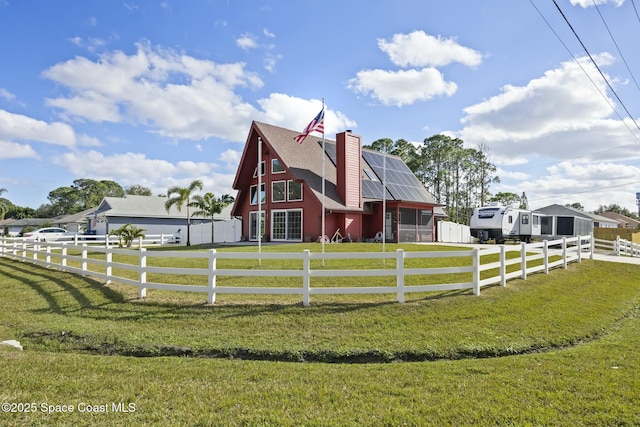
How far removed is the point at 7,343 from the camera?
630 centimetres

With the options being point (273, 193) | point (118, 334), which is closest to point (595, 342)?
point (118, 334)

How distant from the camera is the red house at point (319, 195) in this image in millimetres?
23203

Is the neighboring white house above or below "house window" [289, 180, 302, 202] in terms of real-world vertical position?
below

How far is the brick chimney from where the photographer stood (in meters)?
23.3

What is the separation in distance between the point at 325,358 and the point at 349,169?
1844 centimetres

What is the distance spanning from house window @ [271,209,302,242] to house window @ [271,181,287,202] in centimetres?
76

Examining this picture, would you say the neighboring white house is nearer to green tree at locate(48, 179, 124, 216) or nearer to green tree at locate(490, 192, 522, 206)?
green tree at locate(48, 179, 124, 216)

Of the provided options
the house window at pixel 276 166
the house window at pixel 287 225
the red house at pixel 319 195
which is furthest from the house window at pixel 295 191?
the house window at pixel 276 166

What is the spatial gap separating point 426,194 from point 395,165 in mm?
3045

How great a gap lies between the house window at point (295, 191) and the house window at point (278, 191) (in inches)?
16.2

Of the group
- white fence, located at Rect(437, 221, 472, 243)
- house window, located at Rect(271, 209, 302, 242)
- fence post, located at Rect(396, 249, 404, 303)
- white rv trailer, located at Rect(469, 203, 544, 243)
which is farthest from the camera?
white fence, located at Rect(437, 221, 472, 243)

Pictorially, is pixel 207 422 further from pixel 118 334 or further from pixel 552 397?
pixel 118 334

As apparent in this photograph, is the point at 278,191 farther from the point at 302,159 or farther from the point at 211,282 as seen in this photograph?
the point at 211,282

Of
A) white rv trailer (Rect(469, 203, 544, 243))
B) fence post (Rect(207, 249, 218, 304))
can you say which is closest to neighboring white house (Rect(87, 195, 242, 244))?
white rv trailer (Rect(469, 203, 544, 243))
